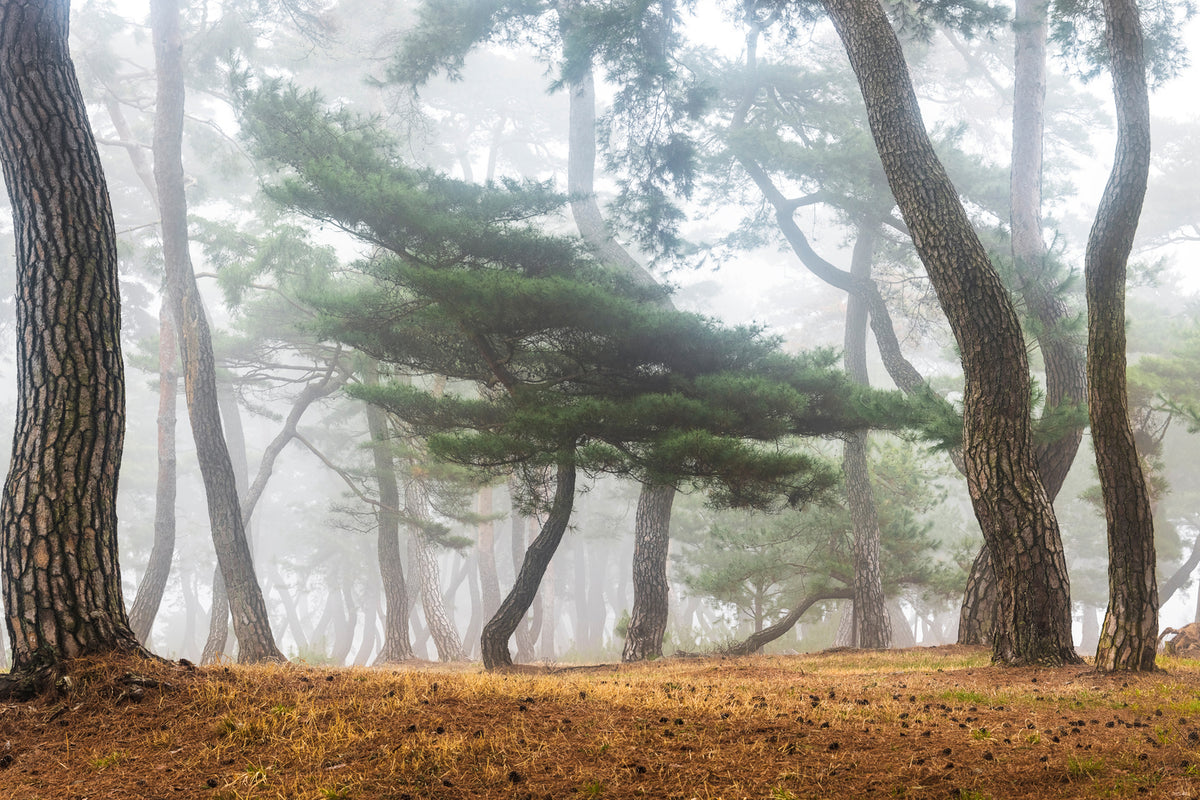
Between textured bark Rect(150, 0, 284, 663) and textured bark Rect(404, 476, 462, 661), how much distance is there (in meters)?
4.88

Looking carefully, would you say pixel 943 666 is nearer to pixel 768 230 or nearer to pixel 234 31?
pixel 768 230

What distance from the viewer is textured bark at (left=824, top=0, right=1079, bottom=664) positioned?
6562mm

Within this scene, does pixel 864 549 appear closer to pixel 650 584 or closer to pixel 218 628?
pixel 650 584

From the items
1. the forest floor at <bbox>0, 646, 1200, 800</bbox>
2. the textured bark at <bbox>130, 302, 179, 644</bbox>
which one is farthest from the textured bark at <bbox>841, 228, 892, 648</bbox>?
the textured bark at <bbox>130, 302, 179, 644</bbox>

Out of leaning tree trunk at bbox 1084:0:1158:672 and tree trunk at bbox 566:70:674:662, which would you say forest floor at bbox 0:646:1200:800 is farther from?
tree trunk at bbox 566:70:674:662

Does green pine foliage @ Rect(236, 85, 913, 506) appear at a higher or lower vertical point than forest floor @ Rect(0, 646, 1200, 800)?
higher

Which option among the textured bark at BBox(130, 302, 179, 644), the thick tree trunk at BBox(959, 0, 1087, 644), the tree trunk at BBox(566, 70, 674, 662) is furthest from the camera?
the textured bark at BBox(130, 302, 179, 644)

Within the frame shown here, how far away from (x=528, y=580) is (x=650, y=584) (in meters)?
2.69

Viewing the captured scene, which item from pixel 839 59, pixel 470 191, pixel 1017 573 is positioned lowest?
pixel 1017 573

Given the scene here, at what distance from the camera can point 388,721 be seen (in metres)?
3.96

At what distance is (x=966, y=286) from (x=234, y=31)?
590 inches

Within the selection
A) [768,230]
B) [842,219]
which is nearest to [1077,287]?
[842,219]

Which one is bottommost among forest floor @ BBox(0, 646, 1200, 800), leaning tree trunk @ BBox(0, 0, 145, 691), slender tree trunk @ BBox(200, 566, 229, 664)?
slender tree trunk @ BBox(200, 566, 229, 664)

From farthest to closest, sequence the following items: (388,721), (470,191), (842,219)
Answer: (842,219) → (470,191) → (388,721)
